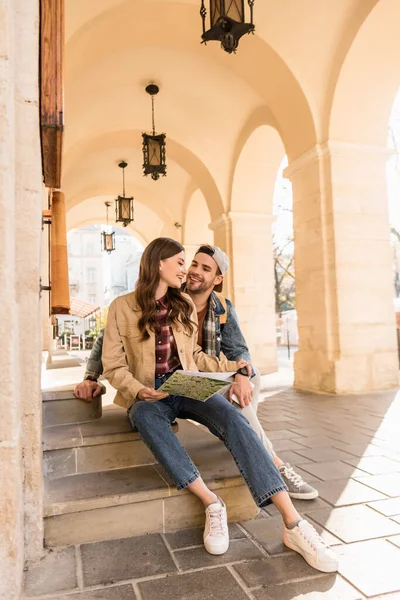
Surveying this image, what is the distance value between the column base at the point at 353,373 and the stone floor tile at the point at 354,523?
3.92 meters

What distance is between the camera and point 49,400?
3.11m

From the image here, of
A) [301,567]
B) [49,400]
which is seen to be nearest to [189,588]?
[301,567]

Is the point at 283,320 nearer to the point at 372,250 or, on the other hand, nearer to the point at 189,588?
the point at 372,250

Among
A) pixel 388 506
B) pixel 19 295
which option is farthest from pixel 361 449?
pixel 19 295

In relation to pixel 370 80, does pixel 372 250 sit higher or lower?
lower

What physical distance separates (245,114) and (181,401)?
7554 millimetres

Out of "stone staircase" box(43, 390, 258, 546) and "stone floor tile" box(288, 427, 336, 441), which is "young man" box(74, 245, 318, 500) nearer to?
"stone staircase" box(43, 390, 258, 546)

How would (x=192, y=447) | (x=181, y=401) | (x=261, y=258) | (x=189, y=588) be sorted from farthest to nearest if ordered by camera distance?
(x=261, y=258) → (x=192, y=447) → (x=181, y=401) → (x=189, y=588)

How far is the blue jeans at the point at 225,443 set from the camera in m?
2.07

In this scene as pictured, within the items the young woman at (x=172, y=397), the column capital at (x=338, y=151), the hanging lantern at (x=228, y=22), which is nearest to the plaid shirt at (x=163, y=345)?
the young woman at (x=172, y=397)

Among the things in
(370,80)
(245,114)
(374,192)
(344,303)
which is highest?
(245,114)

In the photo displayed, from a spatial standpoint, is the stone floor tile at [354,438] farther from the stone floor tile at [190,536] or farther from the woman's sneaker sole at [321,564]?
the woman's sneaker sole at [321,564]

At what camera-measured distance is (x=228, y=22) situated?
425cm

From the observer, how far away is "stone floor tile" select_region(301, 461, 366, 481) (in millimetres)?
2859
